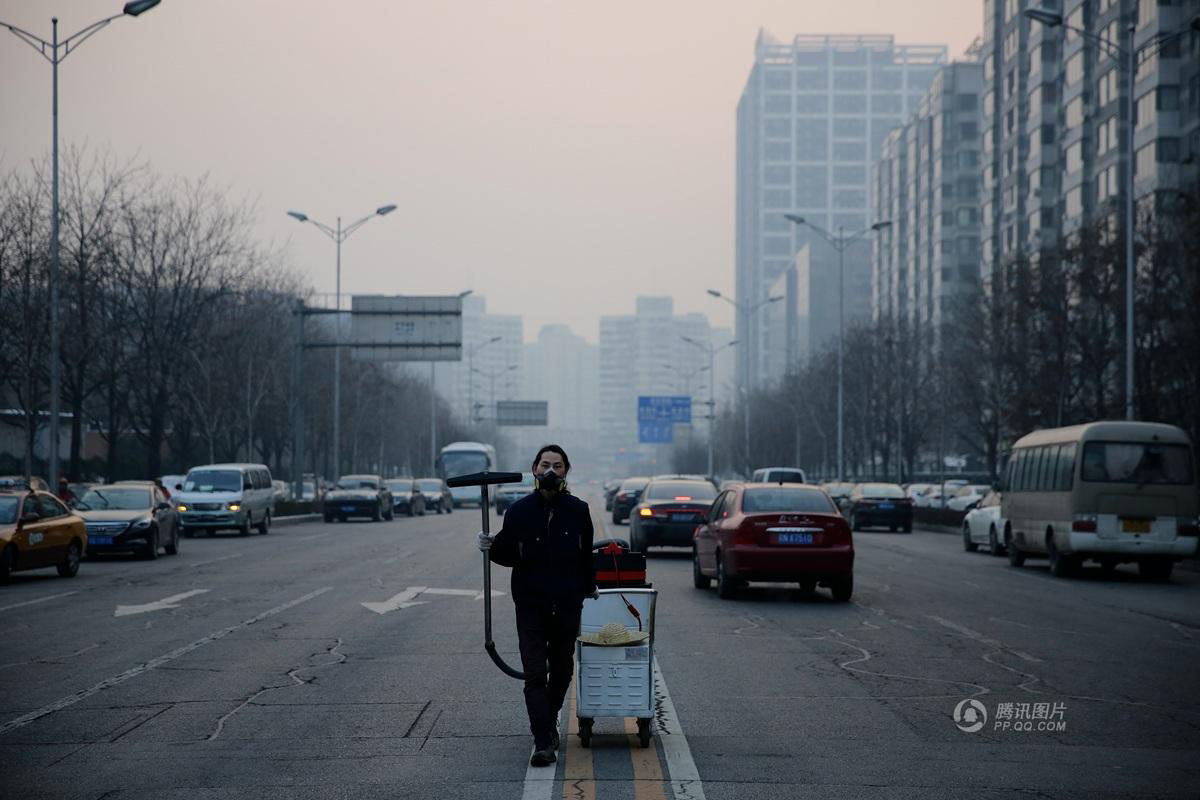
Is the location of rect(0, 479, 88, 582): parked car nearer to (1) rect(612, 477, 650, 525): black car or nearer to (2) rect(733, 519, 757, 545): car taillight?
(2) rect(733, 519, 757, 545): car taillight

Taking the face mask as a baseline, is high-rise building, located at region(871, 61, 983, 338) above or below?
above

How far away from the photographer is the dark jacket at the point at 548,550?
8.12 meters

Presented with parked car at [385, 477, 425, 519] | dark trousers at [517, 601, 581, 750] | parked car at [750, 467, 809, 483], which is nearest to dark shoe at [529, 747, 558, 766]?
dark trousers at [517, 601, 581, 750]

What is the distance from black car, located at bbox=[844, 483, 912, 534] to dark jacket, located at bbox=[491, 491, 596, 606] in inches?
1588

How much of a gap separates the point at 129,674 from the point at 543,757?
17.0 feet

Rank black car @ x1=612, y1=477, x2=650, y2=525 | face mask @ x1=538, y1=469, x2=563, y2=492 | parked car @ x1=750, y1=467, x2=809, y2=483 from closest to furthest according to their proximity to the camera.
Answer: face mask @ x1=538, y1=469, x2=563, y2=492, black car @ x1=612, y1=477, x2=650, y2=525, parked car @ x1=750, y1=467, x2=809, y2=483

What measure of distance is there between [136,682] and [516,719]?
3443mm

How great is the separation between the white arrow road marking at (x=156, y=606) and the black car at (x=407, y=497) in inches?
1646

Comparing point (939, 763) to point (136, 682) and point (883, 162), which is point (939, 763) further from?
point (883, 162)

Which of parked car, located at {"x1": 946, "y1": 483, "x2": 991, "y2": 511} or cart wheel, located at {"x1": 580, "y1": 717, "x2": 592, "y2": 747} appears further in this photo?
parked car, located at {"x1": 946, "y1": 483, "x2": 991, "y2": 511}

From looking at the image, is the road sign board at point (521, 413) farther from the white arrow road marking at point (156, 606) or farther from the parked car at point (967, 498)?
the white arrow road marking at point (156, 606)

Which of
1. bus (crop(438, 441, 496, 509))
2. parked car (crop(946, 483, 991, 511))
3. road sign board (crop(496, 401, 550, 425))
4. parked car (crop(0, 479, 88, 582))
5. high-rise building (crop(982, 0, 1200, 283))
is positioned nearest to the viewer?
parked car (crop(0, 479, 88, 582))

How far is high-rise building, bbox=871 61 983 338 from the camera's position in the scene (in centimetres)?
11981

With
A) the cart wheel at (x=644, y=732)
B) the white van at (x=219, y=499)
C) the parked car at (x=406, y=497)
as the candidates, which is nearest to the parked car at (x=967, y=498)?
the parked car at (x=406, y=497)
